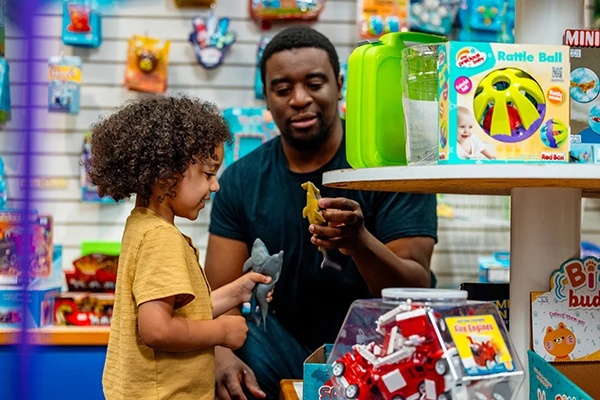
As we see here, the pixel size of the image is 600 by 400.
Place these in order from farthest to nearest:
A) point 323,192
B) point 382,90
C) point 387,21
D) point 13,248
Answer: point 387,21 → point 13,248 → point 323,192 → point 382,90

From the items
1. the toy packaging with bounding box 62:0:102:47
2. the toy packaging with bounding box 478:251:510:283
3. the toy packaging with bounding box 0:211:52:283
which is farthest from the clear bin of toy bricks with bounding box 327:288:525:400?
the toy packaging with bounding box 62:0:102:47

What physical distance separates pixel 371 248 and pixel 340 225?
0.25 meters

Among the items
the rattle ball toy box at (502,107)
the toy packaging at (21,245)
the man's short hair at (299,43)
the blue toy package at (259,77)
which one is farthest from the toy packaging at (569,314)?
the blue toy package at (259,77)

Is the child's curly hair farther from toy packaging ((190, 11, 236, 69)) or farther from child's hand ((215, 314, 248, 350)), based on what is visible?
toy packaging ((190, 11, 236, 69))

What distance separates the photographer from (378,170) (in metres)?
1.19

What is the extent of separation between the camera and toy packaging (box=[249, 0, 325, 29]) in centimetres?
346

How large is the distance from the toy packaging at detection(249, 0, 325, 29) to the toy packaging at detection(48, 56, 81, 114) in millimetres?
887

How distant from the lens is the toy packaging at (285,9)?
11.4ft

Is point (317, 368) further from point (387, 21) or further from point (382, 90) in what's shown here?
point (387, 21)

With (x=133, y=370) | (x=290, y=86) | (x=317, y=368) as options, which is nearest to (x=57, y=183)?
(x=290, y=86)

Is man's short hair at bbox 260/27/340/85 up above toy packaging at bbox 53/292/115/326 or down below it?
above

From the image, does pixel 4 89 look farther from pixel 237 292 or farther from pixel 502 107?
pixel 502 107

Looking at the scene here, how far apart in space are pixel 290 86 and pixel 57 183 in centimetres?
164

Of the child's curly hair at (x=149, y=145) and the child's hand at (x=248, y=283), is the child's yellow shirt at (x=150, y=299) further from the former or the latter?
the child's hand at (x=248, y=283)
